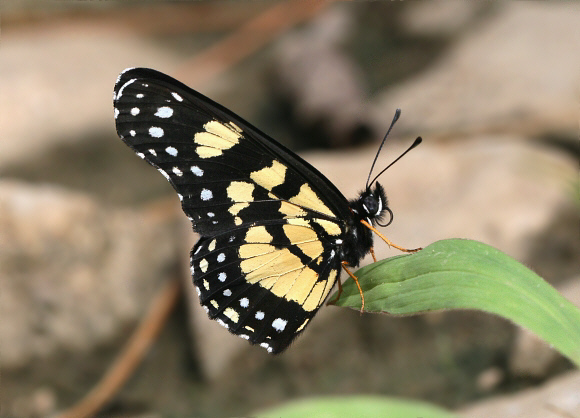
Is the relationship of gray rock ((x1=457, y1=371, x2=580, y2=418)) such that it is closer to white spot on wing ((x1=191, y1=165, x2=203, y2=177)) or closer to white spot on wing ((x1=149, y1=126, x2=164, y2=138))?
white spot on wing ((x1=191, y1=165, x2=203, y2=177))

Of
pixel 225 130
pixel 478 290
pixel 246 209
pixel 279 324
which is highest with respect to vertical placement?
pixel 225 130

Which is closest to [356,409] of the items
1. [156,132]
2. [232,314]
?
[232,314]

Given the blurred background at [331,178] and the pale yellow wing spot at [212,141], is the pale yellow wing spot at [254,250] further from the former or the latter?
the blurred background at [331,178]

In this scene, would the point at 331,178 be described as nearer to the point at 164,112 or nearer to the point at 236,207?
the point at 236,207

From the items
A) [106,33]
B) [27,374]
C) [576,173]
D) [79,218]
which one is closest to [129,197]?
[79,218]

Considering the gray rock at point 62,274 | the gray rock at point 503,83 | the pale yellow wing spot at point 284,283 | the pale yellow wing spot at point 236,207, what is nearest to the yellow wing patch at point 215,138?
the pale yellow wing spot at point 236,207

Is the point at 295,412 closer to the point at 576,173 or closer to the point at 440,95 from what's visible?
the point at 576,173
